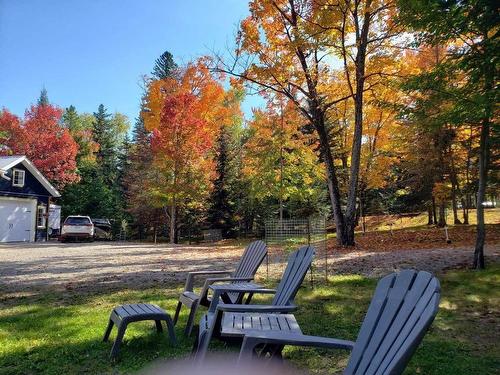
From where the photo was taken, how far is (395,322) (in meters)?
1.78

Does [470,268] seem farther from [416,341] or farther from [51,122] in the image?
[51,122]

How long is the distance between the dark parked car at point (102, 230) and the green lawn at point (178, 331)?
71.8 feet

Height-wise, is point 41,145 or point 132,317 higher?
point 41,145

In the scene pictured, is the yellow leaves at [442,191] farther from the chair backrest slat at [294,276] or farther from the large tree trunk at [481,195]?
the chair backrest slat at [294,276]

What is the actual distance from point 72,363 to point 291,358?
1.93m

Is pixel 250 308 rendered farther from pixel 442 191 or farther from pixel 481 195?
pixel 442 191

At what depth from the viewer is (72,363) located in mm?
3320

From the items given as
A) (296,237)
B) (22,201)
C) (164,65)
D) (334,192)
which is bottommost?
(296,237)

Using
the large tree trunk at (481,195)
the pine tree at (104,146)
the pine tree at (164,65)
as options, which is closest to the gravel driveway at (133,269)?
the large tree trunk at (481,195)

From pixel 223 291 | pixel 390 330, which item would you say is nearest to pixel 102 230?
pixel 223 291

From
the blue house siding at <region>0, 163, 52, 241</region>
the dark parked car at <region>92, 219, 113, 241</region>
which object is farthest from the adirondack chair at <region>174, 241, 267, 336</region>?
the dark parked car at <region>92, 219, 113, 241</region>

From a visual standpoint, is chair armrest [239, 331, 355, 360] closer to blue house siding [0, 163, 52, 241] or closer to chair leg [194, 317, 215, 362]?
chair leg [194, 317, 215, 362]

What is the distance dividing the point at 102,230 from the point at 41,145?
823 cm

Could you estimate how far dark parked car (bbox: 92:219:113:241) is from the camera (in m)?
26.6
